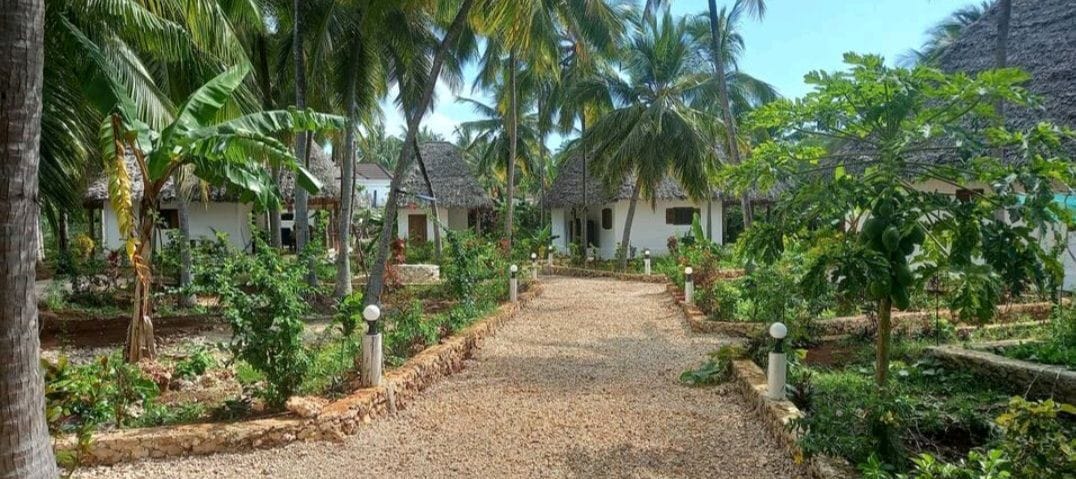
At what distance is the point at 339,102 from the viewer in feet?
41.9

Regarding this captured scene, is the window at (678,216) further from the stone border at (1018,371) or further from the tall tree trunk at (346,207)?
the stone border at (1018,371)

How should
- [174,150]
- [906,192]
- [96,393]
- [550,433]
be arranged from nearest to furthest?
[906,192] < [96,393] < [550,433] < [174,150]

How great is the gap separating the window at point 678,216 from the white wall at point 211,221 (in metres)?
14.6

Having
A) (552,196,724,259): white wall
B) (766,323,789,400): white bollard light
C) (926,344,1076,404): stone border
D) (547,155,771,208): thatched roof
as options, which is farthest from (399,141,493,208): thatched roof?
(766,323,789,400): white bollard light

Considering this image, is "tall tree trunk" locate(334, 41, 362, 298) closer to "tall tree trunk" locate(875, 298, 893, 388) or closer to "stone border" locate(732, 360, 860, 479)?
"stone border" locate(732, 360, 860, 479)

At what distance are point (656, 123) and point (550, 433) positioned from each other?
42.0 ft

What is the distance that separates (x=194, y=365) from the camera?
18.3 feet

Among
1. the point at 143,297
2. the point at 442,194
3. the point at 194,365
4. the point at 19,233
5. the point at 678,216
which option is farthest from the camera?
the point at 442,194

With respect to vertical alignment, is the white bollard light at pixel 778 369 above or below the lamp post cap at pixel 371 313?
below

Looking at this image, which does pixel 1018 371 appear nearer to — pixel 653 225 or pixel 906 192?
pixel 906 192

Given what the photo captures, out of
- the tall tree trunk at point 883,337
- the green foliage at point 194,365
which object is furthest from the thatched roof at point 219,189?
the tall tree trunk at point 883,337

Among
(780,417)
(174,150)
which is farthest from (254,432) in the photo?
(780,417)

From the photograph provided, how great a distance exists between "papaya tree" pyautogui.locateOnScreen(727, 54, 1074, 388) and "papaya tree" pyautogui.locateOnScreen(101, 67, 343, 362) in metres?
4.55

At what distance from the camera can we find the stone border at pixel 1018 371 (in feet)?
16.5
